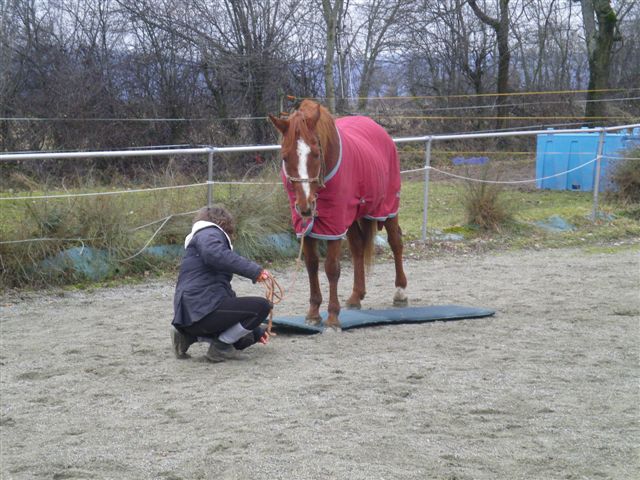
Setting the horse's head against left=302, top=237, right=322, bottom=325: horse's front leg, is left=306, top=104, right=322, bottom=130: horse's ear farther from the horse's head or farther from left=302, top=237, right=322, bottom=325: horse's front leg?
left=302, top=237, right=322, bottom=325: horse's front leg

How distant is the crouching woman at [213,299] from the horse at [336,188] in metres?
0.70

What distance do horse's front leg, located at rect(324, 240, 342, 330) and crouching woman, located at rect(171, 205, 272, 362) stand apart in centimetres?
97

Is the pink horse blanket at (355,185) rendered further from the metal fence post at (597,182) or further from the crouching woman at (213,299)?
the metal fence post at (597,182)

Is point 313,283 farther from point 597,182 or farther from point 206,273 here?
point 597,182

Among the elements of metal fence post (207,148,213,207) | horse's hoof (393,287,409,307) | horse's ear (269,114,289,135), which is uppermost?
horse's ear (269,114,289,135)

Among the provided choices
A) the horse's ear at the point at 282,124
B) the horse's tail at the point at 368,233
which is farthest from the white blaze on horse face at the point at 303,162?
the horse's tail at the point at 368,233

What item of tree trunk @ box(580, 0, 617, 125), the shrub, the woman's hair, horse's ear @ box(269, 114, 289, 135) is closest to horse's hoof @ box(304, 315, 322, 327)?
the woman's hair

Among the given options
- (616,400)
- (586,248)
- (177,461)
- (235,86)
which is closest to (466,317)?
(616,400)

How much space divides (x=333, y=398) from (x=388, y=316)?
226 cm

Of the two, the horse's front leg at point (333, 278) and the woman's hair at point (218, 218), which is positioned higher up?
the woman's hair at point (218, 218)

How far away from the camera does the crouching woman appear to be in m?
5.29

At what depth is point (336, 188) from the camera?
618 centimetres

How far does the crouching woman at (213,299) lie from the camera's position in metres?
5.29

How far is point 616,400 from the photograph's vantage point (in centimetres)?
454
